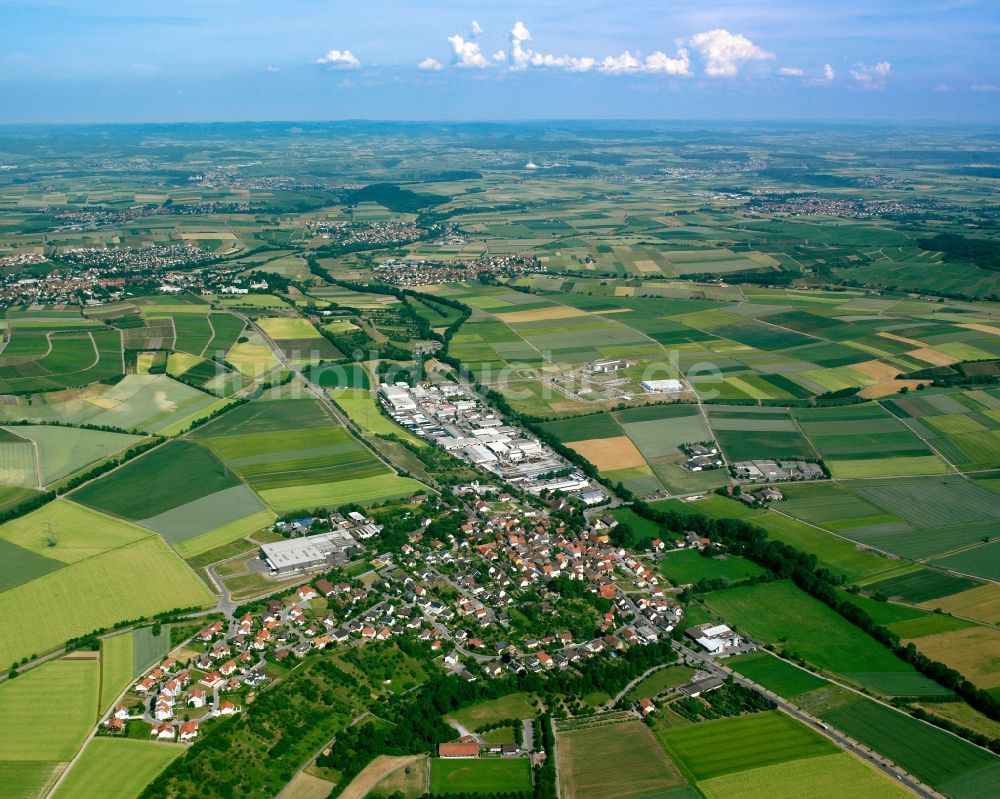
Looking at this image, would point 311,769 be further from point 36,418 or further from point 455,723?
point 36,418

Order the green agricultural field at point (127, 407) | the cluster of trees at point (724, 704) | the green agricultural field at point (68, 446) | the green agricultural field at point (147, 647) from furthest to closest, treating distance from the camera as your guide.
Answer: the green agricultural field at point (127, 407) → the green agricultural field at point (68, 446) → the green agricultural field at point (147, 647) → the cluster of trees at point (724, 704)

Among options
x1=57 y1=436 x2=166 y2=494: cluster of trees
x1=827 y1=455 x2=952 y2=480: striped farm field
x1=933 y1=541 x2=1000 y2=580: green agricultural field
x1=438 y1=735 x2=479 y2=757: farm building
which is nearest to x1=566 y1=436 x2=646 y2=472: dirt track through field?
x1=827 y1=455 x2=952 y2=480: striped farm field

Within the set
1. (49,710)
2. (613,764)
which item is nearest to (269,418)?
(49,710)

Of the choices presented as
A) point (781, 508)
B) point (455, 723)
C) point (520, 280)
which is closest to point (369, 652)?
point (455, 723)

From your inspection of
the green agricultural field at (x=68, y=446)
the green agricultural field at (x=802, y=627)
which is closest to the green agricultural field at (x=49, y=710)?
the green agricultural field at (x=68, y=446)

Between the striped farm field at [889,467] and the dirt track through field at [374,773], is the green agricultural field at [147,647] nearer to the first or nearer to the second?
the dirt track through field at [374,773]
